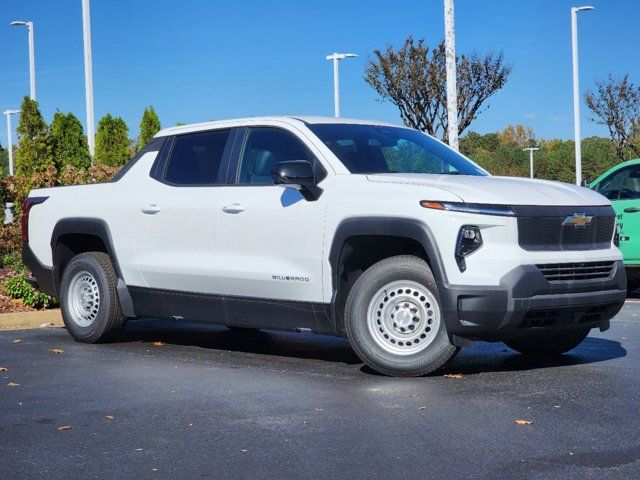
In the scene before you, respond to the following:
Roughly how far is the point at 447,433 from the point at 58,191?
18.1ft

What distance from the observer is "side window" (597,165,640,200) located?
44.1 ft

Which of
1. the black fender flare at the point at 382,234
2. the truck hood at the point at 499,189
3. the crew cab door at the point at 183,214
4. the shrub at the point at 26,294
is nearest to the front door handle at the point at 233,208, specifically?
the crew cab door at the point at 183,214

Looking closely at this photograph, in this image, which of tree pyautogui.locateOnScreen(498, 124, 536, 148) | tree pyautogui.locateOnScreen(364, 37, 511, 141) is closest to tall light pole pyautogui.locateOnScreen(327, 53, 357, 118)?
tree pyautogui.locateOnScreen(364, 37, 511, 141)

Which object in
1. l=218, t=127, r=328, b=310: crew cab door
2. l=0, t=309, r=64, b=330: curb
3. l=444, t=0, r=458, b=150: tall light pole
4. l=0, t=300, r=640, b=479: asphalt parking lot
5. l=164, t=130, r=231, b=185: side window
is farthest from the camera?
l=444, t=0, r=458, b=150: tall light pole

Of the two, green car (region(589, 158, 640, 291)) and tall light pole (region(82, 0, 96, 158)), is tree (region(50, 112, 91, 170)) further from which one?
green car (region(589, 158, 640, 291))

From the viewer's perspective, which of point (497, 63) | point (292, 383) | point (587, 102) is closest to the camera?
point (292, 383)

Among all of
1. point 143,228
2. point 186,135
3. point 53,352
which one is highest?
point 186,135

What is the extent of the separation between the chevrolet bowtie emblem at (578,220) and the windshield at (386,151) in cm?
122

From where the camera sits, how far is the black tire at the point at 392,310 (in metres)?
7.41

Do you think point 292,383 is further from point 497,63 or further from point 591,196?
point 497,63

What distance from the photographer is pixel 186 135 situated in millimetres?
9352

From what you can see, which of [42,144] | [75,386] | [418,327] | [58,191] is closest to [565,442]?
[418,327]

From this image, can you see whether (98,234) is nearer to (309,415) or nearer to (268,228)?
(268,228)

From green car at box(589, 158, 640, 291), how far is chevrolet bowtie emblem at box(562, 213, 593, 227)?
5.91m
